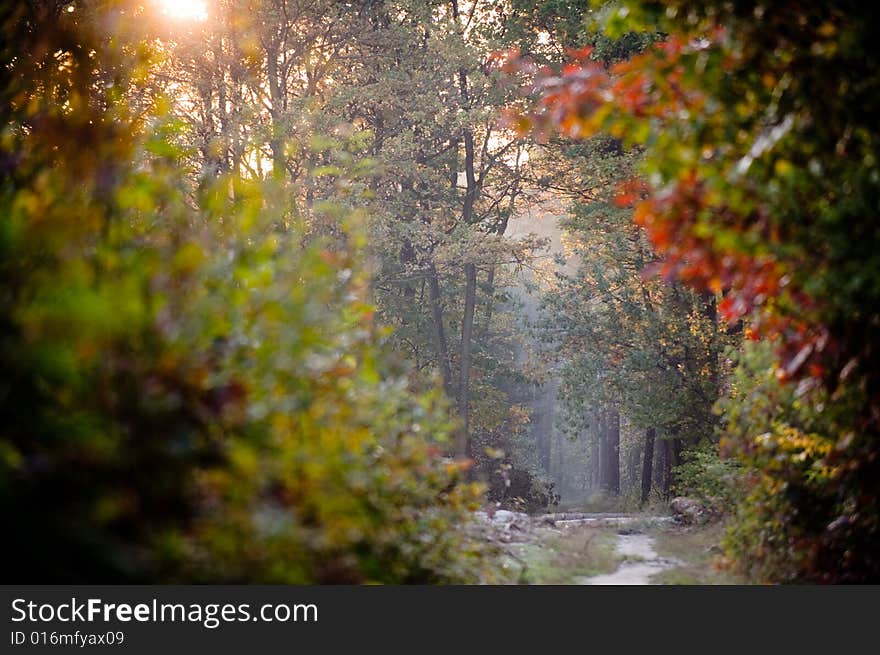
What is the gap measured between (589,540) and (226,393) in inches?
292

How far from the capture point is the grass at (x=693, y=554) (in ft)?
20.9

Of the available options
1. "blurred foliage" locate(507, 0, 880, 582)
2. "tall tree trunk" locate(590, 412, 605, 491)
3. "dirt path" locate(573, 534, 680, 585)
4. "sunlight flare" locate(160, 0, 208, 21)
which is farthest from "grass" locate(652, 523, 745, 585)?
"tall tree trunk" locate(590, 412, 605, 491)

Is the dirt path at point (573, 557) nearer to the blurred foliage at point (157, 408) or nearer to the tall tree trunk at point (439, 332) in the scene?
the blurred foliage at point (157, 408)

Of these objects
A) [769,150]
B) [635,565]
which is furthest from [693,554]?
[769,150]

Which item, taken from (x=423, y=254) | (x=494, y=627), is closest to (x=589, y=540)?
(x=494, y=627)

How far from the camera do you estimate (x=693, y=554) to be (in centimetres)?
898

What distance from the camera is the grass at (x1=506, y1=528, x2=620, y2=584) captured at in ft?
22.8

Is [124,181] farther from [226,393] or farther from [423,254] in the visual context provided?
[423,254]

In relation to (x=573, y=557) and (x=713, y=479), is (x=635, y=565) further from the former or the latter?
(x=713, y=479)

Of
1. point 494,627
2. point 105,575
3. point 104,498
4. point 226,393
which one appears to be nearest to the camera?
point 104,498

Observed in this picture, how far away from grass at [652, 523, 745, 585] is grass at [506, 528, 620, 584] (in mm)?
683

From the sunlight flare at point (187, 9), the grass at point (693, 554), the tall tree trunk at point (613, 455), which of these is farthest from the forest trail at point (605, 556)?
the tall tree trunk at point (613, 455)

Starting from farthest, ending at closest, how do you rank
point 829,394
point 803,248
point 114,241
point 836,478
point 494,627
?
point 836,478
point 829,394
point 803,248
point 494,627
point 114,241

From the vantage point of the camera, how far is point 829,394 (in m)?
4.02
